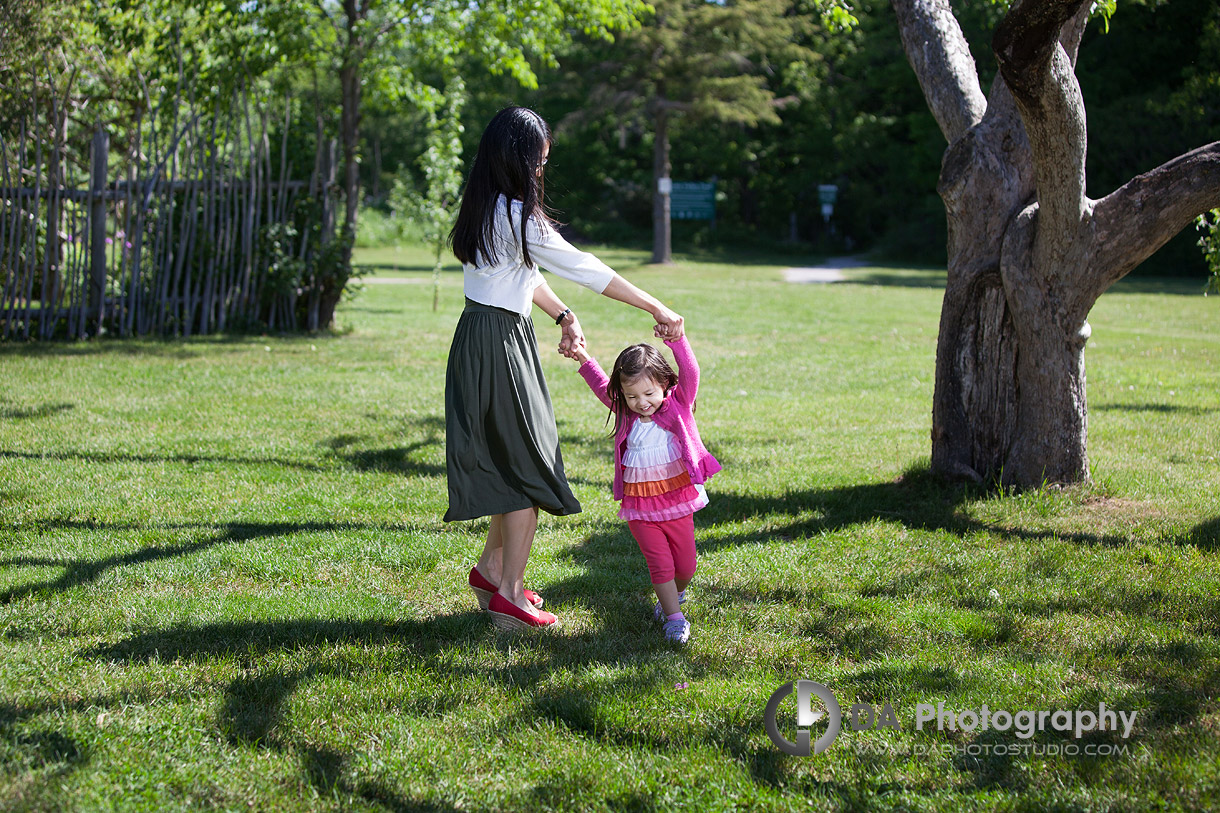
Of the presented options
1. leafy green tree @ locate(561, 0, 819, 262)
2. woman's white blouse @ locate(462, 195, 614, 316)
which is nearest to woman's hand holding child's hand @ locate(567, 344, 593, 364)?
woman's white blouse @ locate(462, 195, 614, 316)

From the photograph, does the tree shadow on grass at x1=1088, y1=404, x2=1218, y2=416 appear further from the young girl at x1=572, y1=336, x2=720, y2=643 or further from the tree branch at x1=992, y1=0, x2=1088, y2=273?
the young girl at x1=572, y1=336, x2=720, y2=643

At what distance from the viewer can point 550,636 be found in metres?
3.71

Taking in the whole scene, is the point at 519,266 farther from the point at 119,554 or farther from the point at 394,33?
the point at 394,33

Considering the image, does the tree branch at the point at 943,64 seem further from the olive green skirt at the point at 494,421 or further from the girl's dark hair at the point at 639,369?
the olive green skirt at the point at 494,421

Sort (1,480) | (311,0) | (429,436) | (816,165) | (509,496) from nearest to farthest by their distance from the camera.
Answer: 1. (509,496)
2. (1,480)
3. (429,436)
4. (311,0)
5. (816,165)

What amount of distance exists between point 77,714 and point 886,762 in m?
2.33

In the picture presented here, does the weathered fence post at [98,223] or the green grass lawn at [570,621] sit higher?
the weathered fence post at [98,223]

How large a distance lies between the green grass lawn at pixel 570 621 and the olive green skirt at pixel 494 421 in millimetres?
535

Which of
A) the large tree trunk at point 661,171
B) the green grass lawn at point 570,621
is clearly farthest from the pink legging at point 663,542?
the large tree trunk at point 661,171

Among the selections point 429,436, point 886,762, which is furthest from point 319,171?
point 886,762

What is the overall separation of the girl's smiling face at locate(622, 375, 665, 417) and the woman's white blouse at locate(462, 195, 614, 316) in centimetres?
36

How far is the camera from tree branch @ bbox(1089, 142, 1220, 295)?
4.82 metres

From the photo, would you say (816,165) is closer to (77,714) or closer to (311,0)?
(311,0)

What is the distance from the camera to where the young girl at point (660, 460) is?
367cm
